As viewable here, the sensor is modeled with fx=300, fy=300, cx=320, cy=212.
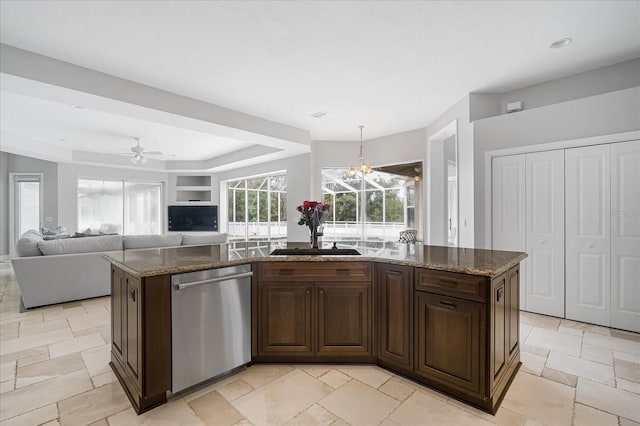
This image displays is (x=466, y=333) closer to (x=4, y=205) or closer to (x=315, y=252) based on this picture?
(x=315, y=252)

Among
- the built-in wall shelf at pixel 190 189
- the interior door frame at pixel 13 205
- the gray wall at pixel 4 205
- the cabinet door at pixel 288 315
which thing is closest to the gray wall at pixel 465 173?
the cabinet door at pixel 288 315

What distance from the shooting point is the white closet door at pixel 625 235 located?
2996 millimetres

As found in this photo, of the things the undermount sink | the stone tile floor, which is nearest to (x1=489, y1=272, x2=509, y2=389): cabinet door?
the stone tile floor

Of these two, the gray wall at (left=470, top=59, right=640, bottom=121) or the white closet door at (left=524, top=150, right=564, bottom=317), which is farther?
the white closet door at (left=524, top=150, right=564, bottom=317)

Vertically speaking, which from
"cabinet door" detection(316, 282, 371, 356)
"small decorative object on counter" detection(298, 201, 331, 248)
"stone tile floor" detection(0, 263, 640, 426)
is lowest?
"stone tile floor" detection(0, 263, 640, 426)

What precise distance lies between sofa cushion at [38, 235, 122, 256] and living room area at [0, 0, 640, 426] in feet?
0.09

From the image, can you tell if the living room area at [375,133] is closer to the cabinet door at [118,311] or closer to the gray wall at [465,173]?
the gray wall at [465,173]

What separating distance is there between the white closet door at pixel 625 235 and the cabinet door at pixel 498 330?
6.82 feet

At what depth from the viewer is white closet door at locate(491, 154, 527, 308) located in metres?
3.67

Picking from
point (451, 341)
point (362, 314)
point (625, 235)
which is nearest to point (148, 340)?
point (362, 314)

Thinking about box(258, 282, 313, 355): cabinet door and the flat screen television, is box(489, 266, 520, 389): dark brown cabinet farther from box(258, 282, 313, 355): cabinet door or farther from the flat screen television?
the flat screen television

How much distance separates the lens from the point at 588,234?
10.7 ft

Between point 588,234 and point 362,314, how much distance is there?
281 cm

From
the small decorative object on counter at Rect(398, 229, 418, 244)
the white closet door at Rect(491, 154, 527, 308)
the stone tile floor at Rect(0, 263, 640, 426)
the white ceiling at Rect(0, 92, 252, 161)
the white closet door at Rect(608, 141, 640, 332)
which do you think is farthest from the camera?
the small decorative object on counter at Rect(398, 229, 418, 244)
